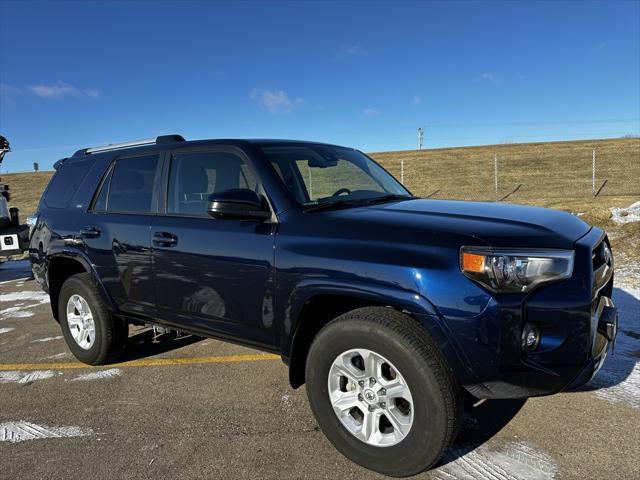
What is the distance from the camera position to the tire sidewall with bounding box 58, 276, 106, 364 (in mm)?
4270

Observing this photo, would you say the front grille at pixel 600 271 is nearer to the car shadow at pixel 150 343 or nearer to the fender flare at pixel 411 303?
the fender flare at pixel 411 303

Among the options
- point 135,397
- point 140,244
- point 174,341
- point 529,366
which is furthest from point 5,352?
point 529,366

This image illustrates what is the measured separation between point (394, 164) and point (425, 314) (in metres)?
35.3

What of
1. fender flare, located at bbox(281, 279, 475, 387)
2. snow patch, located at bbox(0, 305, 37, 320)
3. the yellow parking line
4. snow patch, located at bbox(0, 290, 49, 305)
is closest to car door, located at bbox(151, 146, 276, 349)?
fender flare, located at bbox(281, 279, 475, 387)

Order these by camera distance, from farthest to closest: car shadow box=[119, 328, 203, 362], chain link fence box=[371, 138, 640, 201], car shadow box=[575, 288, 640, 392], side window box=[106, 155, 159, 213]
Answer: chain link fence box=[371, 138, 640, 201] → car shadow box=[119, 328, 203, 362] → side window box=[106, 155, 159, 213] → car shadow box=[575, 288, 640, 392]

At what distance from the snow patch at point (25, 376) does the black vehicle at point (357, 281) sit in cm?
91

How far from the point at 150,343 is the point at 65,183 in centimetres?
186

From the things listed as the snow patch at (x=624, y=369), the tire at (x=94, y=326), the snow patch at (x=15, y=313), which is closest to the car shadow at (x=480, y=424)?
the snow patch at (x=624, y=369)

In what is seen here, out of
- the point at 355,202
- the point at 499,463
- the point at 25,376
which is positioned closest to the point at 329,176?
the point at 355,202

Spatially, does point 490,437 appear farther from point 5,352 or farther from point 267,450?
point 5,352

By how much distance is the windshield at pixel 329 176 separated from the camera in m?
3.31

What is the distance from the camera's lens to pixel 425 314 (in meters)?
2.39

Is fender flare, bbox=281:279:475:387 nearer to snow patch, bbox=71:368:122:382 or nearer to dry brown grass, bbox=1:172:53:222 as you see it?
snow patch, bbox=71:368:122:382

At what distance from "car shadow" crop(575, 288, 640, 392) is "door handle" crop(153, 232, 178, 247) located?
295 cm
